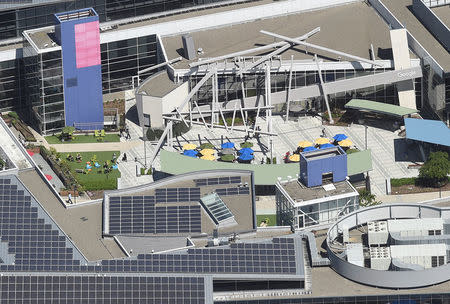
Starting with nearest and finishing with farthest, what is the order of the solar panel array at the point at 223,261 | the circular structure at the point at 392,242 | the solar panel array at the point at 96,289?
the solar panel array at the point at 96,289 < the circular structure at the point at 392,242 < the solar panel array at the point at 223,261

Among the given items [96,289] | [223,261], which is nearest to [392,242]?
[223,261]

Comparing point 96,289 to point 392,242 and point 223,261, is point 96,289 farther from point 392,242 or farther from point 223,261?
point 392,242

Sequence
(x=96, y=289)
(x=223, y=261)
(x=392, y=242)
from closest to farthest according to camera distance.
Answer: (x=96, y=289), (x=223, y=261), (x=392, y=242)

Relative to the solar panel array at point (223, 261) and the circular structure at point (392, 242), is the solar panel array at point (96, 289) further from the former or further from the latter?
the circular structure at point (392, 242)

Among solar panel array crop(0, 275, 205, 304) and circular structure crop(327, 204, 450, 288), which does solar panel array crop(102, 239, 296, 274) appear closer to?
solar panel array crop(0, 275, 205, 304)

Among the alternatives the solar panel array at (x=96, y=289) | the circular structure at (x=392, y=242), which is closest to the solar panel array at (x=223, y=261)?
the solar panel array at (x=96, y=289)

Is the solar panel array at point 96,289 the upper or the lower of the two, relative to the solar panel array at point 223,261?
lower

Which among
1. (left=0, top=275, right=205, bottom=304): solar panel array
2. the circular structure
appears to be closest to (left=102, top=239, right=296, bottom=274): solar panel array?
(left=0, top=275, right=205, bottom=304): solar panel array
